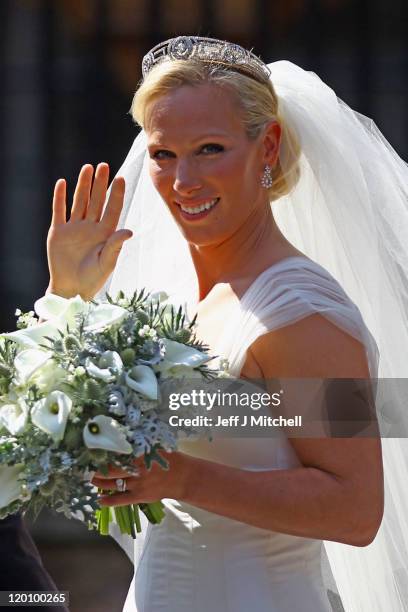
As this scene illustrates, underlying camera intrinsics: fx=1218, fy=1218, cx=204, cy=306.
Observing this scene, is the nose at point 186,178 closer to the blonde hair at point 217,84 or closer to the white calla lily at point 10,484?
the blonde hair at point 217,84

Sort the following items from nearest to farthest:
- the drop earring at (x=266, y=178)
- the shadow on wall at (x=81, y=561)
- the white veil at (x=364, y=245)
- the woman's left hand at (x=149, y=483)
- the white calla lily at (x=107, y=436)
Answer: the white calla lily at (x=107, y=436) < the woman's left hand at (x=149, y=483) < the drop earring at (x=266, y=178) < the white veil at (x=364, y=245) < the shadow on wall at (x=81, y=561)

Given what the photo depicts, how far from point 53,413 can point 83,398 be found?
0.18ft

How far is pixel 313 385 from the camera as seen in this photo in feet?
6.68

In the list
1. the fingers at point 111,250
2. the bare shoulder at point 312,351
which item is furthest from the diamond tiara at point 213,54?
the bare shoulder at point 312,351

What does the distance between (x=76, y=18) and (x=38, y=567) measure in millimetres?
2985

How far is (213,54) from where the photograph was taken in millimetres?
2285

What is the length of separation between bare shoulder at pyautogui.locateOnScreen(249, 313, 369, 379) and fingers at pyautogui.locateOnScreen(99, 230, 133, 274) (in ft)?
1.58

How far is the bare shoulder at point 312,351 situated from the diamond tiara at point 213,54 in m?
0.54

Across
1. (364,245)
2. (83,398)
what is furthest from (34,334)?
(364,245)

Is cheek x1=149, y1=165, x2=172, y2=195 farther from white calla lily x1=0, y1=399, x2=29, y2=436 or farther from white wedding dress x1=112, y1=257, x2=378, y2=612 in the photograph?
white calla lily x1=0, y1=399, x2=29, y2=436

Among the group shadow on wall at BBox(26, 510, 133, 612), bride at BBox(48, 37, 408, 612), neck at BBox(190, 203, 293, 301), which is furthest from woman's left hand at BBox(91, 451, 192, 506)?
shadow on wall at BBox(26, 510, 133, 612)

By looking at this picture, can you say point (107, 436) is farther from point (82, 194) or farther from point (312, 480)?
point (82, 194)

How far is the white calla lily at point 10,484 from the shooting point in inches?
75.0

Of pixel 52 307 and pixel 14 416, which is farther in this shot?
pixel 52 307
